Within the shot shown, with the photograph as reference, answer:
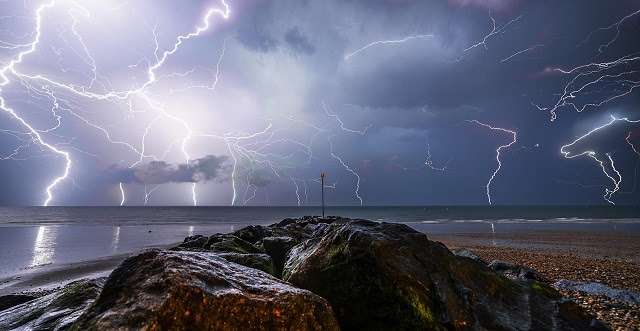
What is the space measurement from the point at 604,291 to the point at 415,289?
7.25 metres

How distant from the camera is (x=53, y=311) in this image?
379 cm

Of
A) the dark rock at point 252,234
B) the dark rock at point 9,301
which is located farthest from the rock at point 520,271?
the dark rock at point 9,301

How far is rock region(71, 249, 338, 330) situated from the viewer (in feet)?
7.33

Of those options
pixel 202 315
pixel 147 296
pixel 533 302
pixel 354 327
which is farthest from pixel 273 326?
pixel 533 302

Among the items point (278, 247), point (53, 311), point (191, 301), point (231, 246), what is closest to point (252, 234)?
point (231, 246)

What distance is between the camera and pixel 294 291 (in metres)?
2.81

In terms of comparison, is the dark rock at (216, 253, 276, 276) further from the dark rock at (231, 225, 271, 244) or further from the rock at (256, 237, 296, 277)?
the dark rock at (231, 225, 271, 244)

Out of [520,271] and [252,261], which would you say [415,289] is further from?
[520,271]

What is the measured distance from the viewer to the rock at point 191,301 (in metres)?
2.23

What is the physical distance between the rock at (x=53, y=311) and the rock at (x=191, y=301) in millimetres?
1286

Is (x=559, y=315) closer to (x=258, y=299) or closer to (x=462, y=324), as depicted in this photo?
(x=462, y=324)

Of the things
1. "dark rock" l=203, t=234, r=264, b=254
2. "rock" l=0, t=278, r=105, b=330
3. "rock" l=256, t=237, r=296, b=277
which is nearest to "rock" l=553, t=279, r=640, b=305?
"rock" l=256, t=237, r=296, b=277

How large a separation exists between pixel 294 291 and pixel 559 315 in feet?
14.0

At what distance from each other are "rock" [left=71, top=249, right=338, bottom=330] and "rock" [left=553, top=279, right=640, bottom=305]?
829 centimetres
